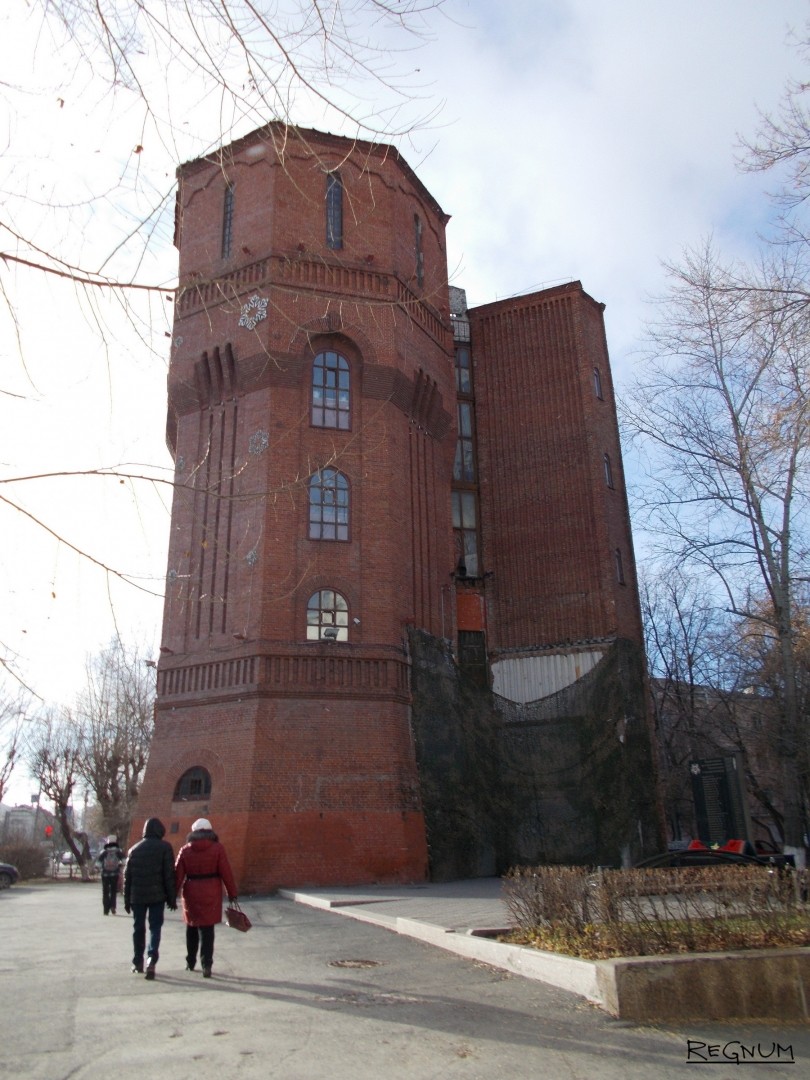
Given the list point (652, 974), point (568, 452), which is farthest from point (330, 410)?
point (652, 974)

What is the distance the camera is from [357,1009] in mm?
6016

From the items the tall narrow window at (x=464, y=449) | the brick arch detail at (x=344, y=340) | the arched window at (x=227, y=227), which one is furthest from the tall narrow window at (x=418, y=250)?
the arched window at (x=227, y=227)

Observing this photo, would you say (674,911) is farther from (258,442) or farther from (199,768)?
(258,442)

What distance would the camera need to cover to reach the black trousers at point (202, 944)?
7.27 metres

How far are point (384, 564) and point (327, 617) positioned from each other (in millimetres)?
1859

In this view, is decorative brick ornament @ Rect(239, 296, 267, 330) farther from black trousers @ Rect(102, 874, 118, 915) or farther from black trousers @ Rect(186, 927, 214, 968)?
black trousers @ Rect(186, 927, 214, 968)

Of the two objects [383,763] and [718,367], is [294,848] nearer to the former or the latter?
[383,763]

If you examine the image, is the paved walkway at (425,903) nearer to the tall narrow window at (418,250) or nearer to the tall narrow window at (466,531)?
the tall narrow window at (466,531)

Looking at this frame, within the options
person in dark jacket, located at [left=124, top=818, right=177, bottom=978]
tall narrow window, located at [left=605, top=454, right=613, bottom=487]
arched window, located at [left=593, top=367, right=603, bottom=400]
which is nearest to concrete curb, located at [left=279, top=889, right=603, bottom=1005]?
person in dark jacket, located at [left=124, top=818, right=177, bottom=978]

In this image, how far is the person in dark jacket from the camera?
24.9ft

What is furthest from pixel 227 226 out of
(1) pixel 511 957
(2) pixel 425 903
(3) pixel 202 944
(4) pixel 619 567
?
(1) pixel 511 957

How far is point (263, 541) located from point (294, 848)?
645 cm

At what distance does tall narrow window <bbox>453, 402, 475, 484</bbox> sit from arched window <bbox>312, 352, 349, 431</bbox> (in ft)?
18.8

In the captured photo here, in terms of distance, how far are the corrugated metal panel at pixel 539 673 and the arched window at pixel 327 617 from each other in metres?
6.18
